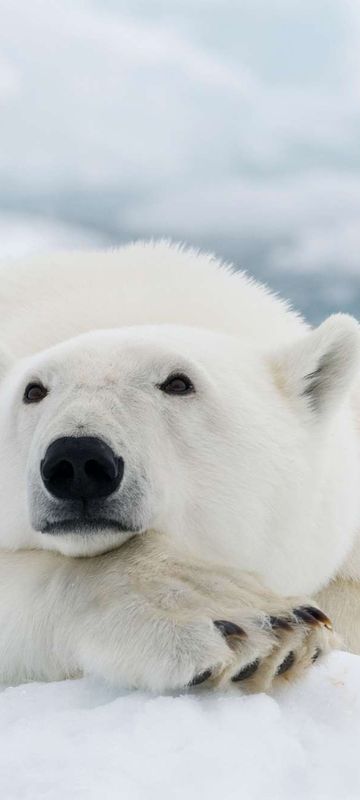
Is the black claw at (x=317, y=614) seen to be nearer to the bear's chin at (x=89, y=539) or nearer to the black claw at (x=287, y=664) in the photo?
the black claw at (x=287, y=664)

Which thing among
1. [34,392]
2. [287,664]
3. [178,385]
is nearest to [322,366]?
[178,385]

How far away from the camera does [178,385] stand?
148 inches

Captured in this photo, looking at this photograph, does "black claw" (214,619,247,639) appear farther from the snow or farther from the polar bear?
the snow

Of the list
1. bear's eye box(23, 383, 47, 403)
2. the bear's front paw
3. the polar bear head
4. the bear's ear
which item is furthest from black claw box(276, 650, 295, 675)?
the bear's ear

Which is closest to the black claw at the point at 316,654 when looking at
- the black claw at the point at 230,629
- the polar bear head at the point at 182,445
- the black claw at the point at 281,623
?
the black claw at the point at 281,623

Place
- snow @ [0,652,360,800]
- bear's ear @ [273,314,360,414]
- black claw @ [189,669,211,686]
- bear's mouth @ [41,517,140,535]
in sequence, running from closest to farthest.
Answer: snow @ [0,652,360,800]
black claw @ [189,669,211,686]
bear's mouth @ [41,517,140,535]
bear's ear @ [273,314,360,414]

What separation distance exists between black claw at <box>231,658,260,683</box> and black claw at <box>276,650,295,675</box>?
0.32 ft

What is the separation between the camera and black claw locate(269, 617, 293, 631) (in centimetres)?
273

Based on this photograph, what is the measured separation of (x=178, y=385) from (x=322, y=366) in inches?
33.4

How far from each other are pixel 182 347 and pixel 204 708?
5.63ft

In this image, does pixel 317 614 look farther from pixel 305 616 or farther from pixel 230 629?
pixel 230 629

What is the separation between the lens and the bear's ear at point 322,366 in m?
4.23

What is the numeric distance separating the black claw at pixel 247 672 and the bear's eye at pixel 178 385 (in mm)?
1295

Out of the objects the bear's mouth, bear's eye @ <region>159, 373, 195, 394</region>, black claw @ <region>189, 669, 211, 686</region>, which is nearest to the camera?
black claw @ <region>189, 669, 211, 686</region>
